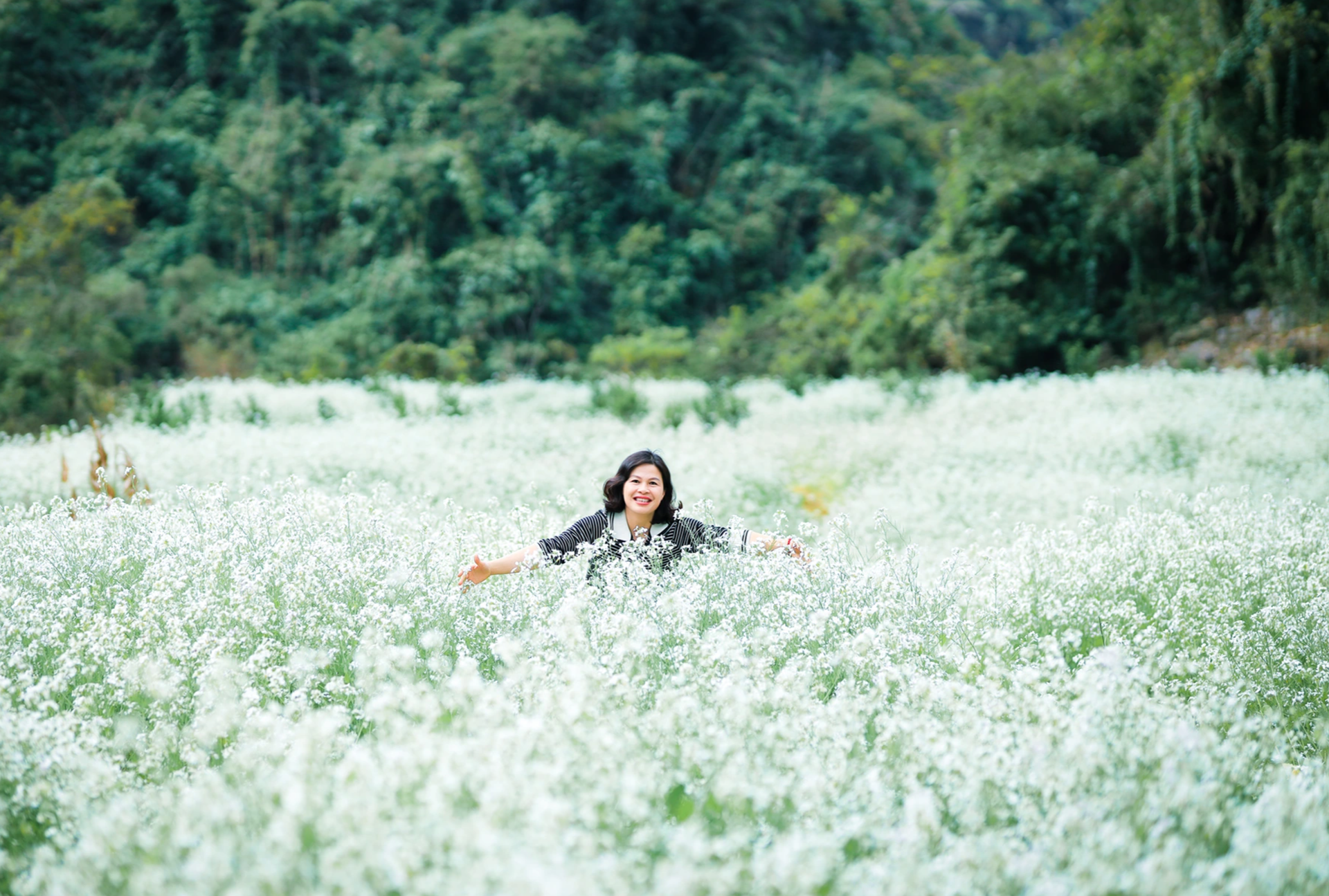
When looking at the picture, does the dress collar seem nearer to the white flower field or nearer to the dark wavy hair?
the dark wavy hair

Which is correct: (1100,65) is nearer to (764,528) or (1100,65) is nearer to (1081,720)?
(764,528)

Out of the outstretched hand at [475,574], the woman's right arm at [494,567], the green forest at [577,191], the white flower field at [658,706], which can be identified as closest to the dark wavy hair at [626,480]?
the white flower field at [658,706]

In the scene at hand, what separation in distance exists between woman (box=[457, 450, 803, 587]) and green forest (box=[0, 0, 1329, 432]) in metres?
14.7

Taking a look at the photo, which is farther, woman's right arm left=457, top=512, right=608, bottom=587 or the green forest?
the green forest

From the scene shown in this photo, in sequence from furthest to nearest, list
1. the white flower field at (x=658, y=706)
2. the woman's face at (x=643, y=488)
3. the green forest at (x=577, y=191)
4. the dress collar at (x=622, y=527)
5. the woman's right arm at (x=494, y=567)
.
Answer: the green forest at (x=577, y=191)
the dress collar at (x=622, y=527)
the woman's face at (x=643, y=488)
the woman's right arm at (x=494, y=567)
the white flower field at (x=658, y=706)

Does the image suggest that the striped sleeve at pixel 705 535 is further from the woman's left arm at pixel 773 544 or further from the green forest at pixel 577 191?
the green forest at pixel 577 191

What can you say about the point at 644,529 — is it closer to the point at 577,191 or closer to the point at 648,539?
the point at 648,539

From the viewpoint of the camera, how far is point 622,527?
196 inches

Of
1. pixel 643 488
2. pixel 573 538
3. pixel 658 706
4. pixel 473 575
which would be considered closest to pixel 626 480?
pixel 643 488

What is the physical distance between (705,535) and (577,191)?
2781 centimetres

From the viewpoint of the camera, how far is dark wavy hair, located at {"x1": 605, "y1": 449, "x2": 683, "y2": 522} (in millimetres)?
4805

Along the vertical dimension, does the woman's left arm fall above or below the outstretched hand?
below

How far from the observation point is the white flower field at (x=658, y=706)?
2184mm

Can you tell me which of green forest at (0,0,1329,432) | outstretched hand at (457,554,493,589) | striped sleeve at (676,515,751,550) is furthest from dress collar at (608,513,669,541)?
green forest at (0,0,1329,432)
